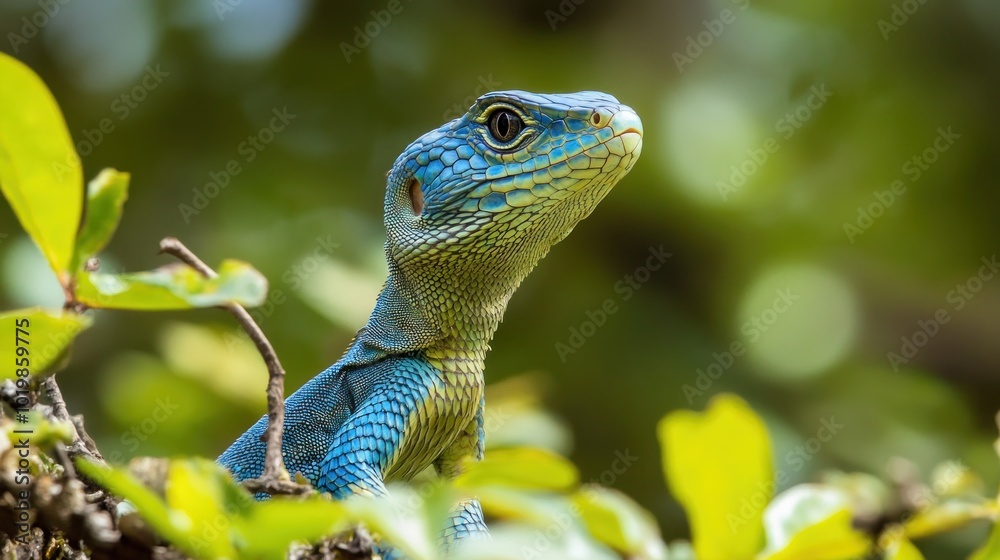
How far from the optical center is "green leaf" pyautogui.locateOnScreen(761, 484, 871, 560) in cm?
128

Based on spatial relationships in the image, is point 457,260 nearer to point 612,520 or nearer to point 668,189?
point 612,520

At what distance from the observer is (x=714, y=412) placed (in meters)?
1.21

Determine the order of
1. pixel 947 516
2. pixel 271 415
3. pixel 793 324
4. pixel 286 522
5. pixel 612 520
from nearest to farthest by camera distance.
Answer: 1. pixel 286 522
2. pixel 612 520
3. pixel 947 516
4. pixel 271 415
5. pixel 793 324

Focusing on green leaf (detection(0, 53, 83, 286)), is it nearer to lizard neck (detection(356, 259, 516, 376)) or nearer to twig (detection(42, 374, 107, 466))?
twig (detection(42, 374, 107, 466))

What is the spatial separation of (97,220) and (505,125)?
2121 millimetres

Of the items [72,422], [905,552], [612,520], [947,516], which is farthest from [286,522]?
[72,422]

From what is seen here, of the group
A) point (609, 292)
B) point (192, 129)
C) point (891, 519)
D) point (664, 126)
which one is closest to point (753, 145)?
point (664, 126)

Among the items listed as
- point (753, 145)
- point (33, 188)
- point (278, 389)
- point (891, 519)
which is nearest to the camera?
point (33, 188)

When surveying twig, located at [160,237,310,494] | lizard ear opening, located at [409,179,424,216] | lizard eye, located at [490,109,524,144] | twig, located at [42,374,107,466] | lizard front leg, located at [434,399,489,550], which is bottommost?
lizard front leg, located at [434,399,489,550]

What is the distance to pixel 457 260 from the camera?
3.37 meters

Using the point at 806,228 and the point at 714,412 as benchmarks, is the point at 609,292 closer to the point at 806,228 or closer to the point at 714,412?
the point at 806,228

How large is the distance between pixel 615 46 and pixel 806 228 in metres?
2.18

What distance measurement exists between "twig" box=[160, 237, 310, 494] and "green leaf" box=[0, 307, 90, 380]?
0.28 metres

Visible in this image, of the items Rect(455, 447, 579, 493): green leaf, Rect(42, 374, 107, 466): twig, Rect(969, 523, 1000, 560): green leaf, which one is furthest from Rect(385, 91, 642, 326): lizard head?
Rect(455, 447, 579, 493): green leaf
